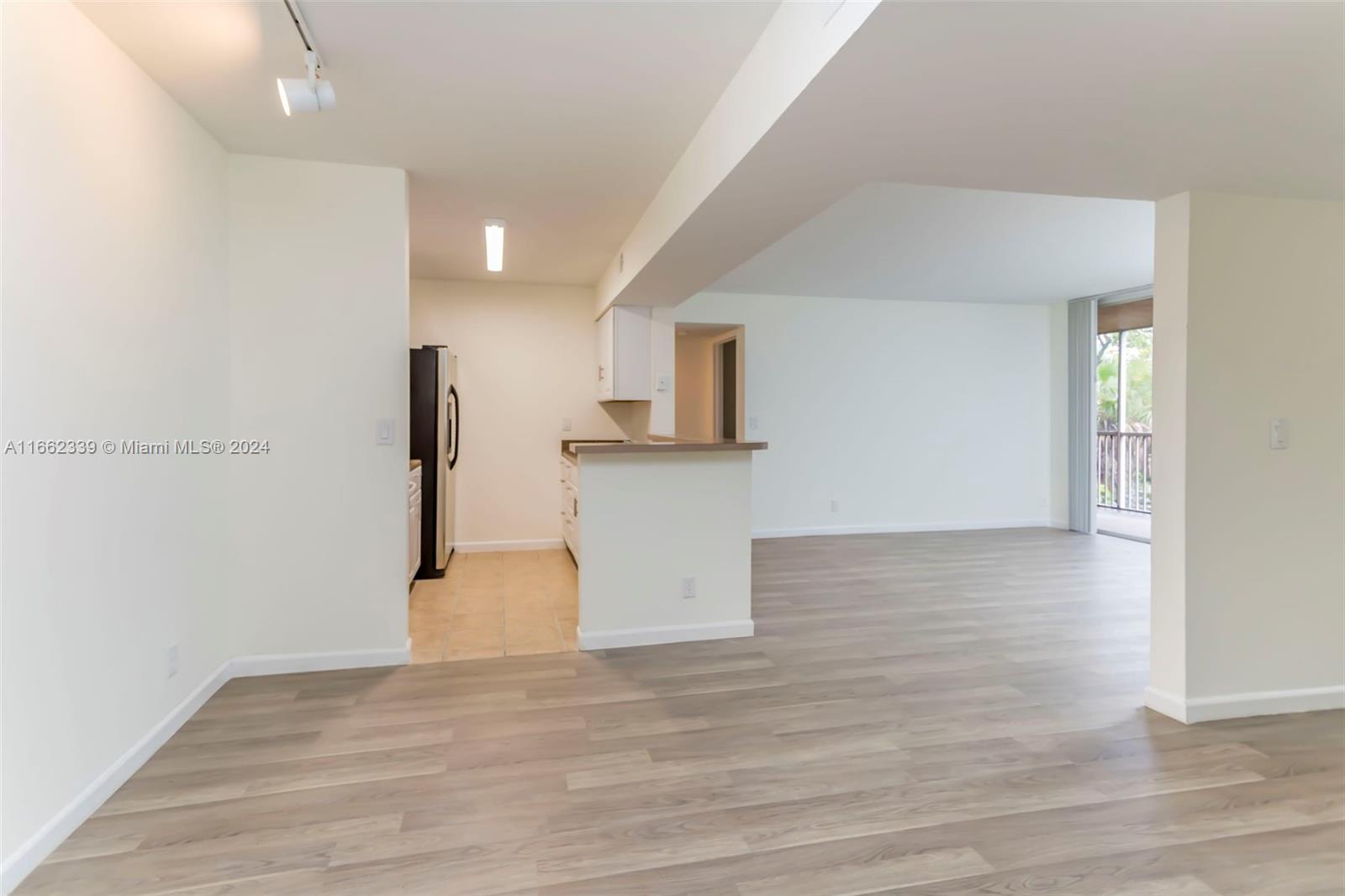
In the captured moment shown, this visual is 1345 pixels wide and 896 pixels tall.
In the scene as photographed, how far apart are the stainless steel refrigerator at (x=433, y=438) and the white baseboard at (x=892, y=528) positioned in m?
3.14

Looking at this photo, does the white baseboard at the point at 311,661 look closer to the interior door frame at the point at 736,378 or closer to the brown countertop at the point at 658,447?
the brown countertop at the point at 658,447

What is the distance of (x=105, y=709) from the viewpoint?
2080 millimetres

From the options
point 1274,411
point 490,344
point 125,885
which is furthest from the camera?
point 490,344

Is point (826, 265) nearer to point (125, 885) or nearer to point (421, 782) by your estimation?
point (421, 782)

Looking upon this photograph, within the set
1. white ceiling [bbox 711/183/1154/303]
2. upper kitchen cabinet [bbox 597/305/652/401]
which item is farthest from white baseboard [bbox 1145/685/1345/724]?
upper kitchen cabinet [bbox 597/305/652/401]

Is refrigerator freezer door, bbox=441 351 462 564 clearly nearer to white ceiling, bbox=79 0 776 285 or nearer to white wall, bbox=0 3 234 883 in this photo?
white ceiling, bbox=79 0 776 285

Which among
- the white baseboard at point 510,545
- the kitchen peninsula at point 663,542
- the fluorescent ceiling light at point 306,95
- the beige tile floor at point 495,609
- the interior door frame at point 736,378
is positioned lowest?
the beige tile floor at point 495,609

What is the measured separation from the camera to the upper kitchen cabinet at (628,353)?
5.30 meters

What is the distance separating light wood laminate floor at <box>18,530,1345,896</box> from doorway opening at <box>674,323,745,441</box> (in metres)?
3.41

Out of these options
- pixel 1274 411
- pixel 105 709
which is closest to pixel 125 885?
pixel 105 709

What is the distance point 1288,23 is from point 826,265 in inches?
158

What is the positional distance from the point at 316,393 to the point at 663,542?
1868 millimetres

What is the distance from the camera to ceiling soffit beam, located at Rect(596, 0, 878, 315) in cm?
161

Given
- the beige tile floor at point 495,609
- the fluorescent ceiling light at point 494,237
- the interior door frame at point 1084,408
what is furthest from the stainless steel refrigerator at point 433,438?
the interior door frame at point 1084,408
